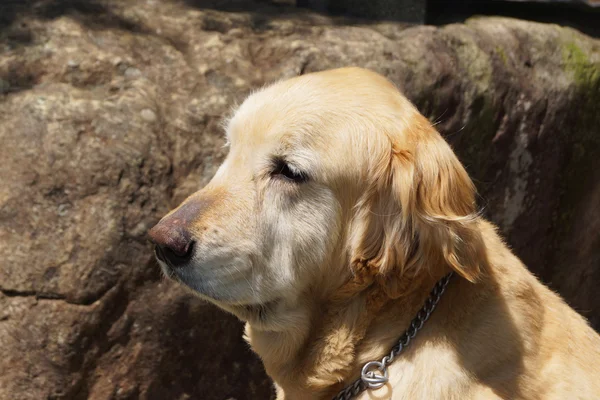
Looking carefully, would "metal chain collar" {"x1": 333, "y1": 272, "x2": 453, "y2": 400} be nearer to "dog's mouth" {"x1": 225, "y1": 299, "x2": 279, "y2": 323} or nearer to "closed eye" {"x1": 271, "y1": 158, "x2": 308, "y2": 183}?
"dog's mouth" {"x1": 225, "y1": 299, "x2": 279, "y2": 323}

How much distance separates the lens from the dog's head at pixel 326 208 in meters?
3.04

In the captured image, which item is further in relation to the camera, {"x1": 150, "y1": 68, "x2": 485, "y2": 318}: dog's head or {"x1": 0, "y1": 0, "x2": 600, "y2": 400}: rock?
{"x1": 0, "y1": 0, "x2": 600, "y2": 400}: rock

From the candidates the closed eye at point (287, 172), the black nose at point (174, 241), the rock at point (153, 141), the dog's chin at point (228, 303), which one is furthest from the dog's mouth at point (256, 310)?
the rock at point (153, 141)

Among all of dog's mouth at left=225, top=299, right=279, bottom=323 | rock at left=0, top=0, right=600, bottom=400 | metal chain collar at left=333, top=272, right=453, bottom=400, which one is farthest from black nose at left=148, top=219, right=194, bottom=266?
rock at left=0, top=0, right=600, bottom=400

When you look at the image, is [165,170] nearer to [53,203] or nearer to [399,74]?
[53,203]

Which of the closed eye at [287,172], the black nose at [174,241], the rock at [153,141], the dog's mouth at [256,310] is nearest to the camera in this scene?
the black nose at [174,241]

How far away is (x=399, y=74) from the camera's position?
4.98m

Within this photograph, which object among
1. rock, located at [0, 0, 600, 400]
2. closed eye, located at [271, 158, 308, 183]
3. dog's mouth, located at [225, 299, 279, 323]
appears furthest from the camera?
rock, located at [0, 0, 600, 400]

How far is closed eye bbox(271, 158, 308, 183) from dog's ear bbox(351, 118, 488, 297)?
0.88ft

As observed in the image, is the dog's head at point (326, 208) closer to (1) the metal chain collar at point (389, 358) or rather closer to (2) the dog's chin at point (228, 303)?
(2) the dog's chin at point (228, 303)

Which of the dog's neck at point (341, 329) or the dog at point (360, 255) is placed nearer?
the dog at point (360, 255)

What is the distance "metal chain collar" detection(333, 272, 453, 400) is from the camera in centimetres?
315

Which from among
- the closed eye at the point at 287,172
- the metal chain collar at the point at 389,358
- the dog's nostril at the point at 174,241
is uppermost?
the closed eye at the point at 287,172

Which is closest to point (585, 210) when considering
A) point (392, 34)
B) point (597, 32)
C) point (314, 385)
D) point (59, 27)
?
point (597, 32)
